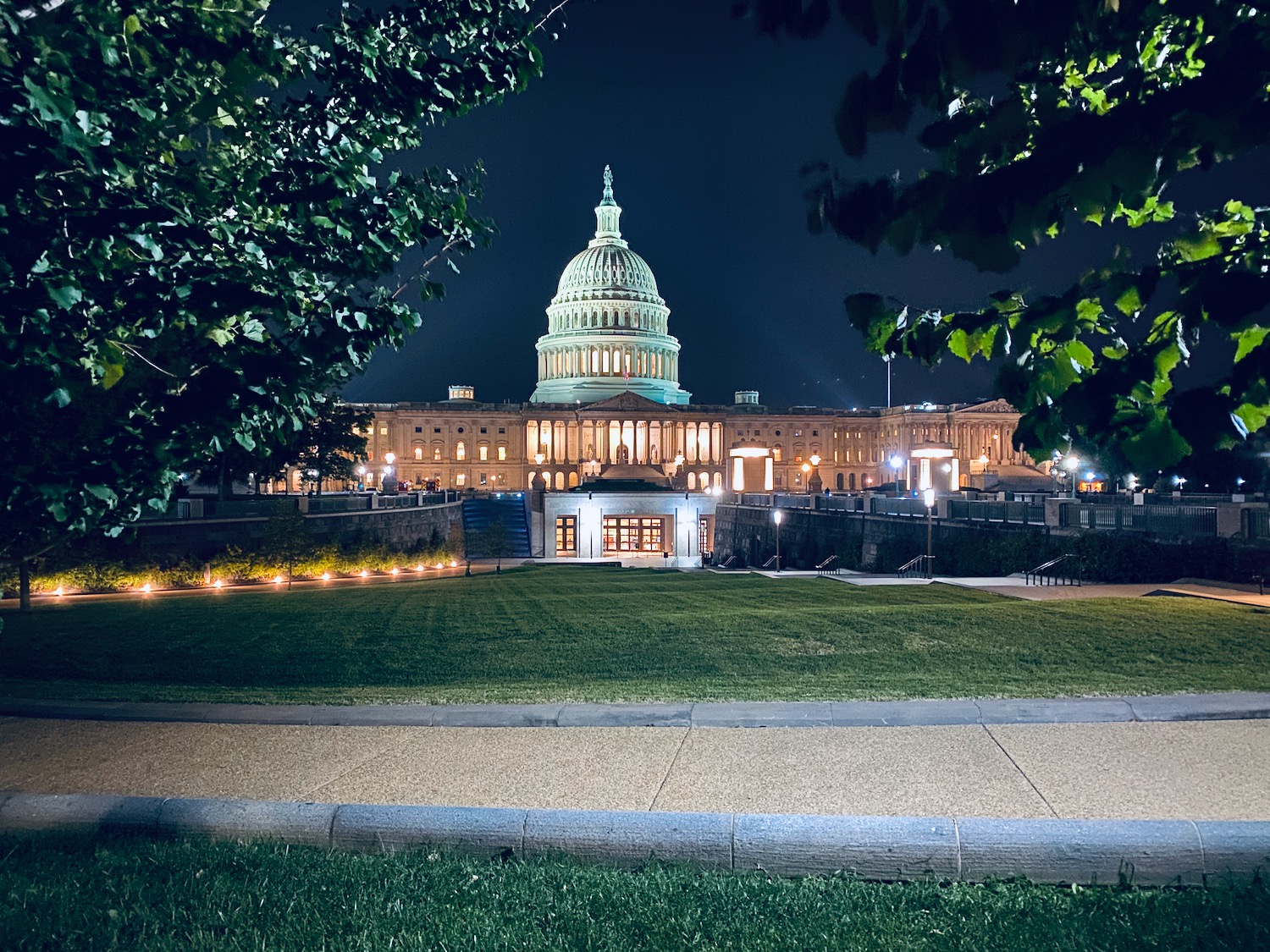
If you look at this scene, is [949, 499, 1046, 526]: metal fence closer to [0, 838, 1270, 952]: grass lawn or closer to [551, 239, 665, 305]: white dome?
[0, 838, 1270, 952]: grass lawn

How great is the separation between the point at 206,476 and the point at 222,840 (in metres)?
46.8

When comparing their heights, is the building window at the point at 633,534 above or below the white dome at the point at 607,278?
below

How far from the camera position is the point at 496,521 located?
72.1 m

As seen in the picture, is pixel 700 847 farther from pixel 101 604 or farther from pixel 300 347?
pixel 101 604

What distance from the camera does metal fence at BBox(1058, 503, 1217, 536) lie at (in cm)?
2692

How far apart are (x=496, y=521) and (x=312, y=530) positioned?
95.0 ft

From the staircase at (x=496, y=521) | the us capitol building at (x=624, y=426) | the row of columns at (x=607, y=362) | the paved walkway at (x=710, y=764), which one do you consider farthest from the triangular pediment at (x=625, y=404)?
the paved walkway at (x=710, y=764)

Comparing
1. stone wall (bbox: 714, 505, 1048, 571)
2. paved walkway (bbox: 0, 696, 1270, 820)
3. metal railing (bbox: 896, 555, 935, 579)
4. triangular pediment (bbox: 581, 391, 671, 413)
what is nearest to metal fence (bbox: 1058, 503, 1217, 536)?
stone wall (bbox: 714, 505, 1048, 571)

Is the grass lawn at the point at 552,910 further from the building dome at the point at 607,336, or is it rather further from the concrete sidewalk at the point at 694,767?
the building dome at the point at 607,336

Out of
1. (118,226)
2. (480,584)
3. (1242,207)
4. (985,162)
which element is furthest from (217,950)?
(480,584)

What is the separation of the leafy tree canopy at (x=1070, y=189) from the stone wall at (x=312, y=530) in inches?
1285

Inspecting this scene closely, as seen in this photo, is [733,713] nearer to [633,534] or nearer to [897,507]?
[897,507]

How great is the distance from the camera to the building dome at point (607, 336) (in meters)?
155

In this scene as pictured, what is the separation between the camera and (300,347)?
7.23 meters
